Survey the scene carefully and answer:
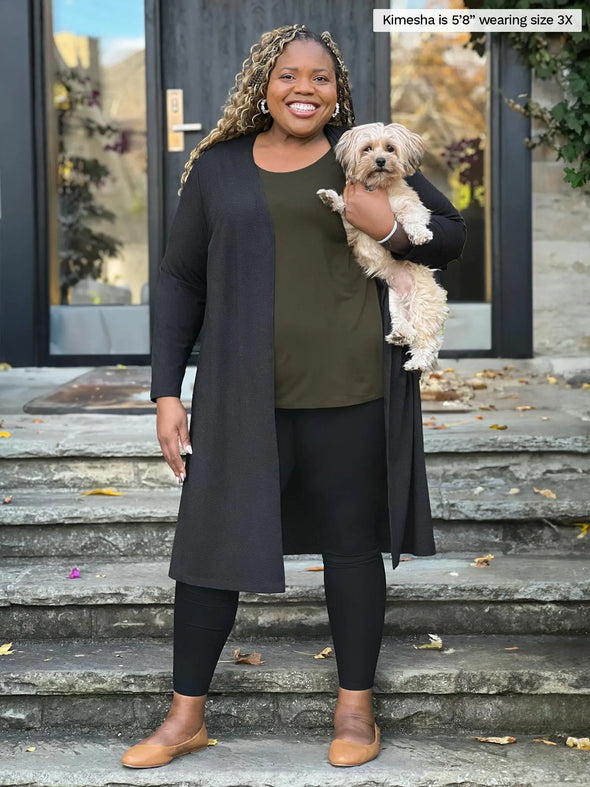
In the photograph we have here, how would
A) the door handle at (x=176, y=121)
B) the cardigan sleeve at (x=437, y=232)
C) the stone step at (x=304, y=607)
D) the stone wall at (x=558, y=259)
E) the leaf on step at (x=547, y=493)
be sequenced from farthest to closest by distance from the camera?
the door handle at (x=176, y=121), the stone wall at (x=558, y=259), the leaf on step at (x=547, y=493), the stone step at (x=304, y=607), the cardigan sleeve at (x=437, y=232)

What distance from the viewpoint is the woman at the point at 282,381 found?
2.53 m

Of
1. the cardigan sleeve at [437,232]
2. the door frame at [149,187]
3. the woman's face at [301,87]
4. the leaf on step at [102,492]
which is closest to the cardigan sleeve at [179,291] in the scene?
the woman's face at [301,87]

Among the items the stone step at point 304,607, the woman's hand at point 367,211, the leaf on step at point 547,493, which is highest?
the woman's hand at point 367,211

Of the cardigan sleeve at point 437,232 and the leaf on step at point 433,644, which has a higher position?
the cardigan sleeve at point 437,232

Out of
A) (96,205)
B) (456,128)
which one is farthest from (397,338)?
→ (96,205)

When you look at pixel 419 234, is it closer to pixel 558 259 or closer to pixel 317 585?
pixel 317 585

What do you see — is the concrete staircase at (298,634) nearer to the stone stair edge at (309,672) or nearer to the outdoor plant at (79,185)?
the stone stair edge at (309,672)

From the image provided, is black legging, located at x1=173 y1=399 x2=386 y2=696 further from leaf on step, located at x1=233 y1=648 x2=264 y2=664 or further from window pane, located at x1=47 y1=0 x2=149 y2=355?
window pane, located at x1=47 y1=0 x2=149 y2=355

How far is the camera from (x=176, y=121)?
6.31 metres

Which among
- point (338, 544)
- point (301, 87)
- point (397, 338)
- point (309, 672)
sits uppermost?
point (301, 87)

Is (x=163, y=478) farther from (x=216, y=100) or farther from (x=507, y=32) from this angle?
(x=507, y=32)

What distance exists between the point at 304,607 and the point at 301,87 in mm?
1570

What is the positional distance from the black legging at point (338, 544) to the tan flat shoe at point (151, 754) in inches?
5.7

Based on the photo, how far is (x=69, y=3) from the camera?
247 inches
